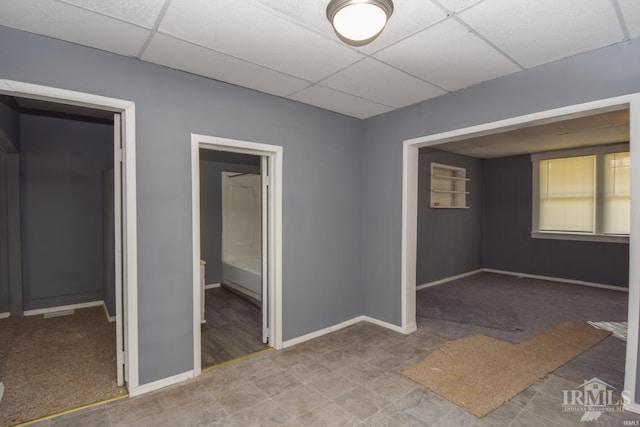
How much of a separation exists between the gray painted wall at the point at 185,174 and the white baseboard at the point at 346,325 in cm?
6

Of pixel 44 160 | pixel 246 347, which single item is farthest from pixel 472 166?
pixel 44 160

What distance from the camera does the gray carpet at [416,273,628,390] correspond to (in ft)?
9.67

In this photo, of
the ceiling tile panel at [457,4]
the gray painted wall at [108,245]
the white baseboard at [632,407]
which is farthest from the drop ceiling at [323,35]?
the white baseboard at [632,407]

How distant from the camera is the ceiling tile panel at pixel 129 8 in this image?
174 centimetres

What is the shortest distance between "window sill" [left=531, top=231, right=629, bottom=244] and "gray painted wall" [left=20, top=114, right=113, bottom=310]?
7576 millimetres

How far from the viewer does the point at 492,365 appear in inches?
113

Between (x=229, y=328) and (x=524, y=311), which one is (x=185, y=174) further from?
(x=524, y=311)

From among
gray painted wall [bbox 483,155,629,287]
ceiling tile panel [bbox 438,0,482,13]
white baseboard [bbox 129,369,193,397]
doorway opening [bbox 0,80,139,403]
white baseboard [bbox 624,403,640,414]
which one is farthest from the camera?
gray painted wall [bbox 483,155,629,287]

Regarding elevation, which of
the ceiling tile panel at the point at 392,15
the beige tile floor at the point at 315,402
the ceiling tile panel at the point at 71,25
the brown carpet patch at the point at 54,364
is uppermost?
the ceiling tile panel at the point at 71,25

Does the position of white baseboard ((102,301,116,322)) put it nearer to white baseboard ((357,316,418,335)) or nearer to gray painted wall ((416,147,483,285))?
white baseboard ((357,316,418,335))

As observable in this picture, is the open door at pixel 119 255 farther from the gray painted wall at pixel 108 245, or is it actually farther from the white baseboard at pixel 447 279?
the white baseboard at pixel 447 279

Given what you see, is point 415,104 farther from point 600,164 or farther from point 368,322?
point 600,164

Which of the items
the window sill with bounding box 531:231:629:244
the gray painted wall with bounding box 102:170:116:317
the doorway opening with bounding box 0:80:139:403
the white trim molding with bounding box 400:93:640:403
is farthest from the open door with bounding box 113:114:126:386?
the window sill with bounding box 531:231:629:244

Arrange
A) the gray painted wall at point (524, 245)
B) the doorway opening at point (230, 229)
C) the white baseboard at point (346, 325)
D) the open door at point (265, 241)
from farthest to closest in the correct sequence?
1. the gray painted wall at point (524, 245)
2. the doorway opening at point (230, 229)
3. the white baseboard at point (346, 325)
4. the open door at point (265, 241)
